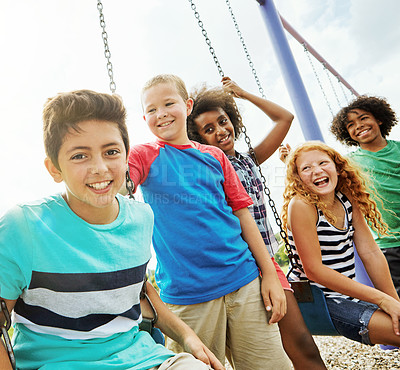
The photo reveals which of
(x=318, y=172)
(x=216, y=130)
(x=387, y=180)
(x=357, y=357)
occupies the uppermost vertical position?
(x=216, y=130)

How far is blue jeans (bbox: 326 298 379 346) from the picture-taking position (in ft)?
5.28

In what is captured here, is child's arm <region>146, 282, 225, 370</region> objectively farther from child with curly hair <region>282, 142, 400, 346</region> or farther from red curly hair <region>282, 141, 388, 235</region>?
red curly hair <region>282, 141, 388, 235</region>

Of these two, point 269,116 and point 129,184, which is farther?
point 269,116

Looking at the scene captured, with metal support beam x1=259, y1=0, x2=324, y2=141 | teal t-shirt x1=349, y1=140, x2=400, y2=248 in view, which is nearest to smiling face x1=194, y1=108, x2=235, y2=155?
teal t-shirt x1=349, y1=140, x2=400, y2=248

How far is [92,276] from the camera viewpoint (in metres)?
0.95

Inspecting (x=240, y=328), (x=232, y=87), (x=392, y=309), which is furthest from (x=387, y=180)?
(x=240, y=328)

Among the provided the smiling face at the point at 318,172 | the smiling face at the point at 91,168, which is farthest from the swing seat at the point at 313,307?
the smiling face at the point at 91,168

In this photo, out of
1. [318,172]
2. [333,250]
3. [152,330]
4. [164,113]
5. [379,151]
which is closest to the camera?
[152,330]

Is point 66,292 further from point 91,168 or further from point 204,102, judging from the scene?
point 204,102

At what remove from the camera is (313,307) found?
1.71m

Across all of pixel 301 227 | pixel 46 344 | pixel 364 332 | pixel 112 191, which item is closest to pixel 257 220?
pixel 301 227

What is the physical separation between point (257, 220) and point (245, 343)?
650 millimetres

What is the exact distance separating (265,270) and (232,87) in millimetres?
1339

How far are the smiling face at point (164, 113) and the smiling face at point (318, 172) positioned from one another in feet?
2.76
